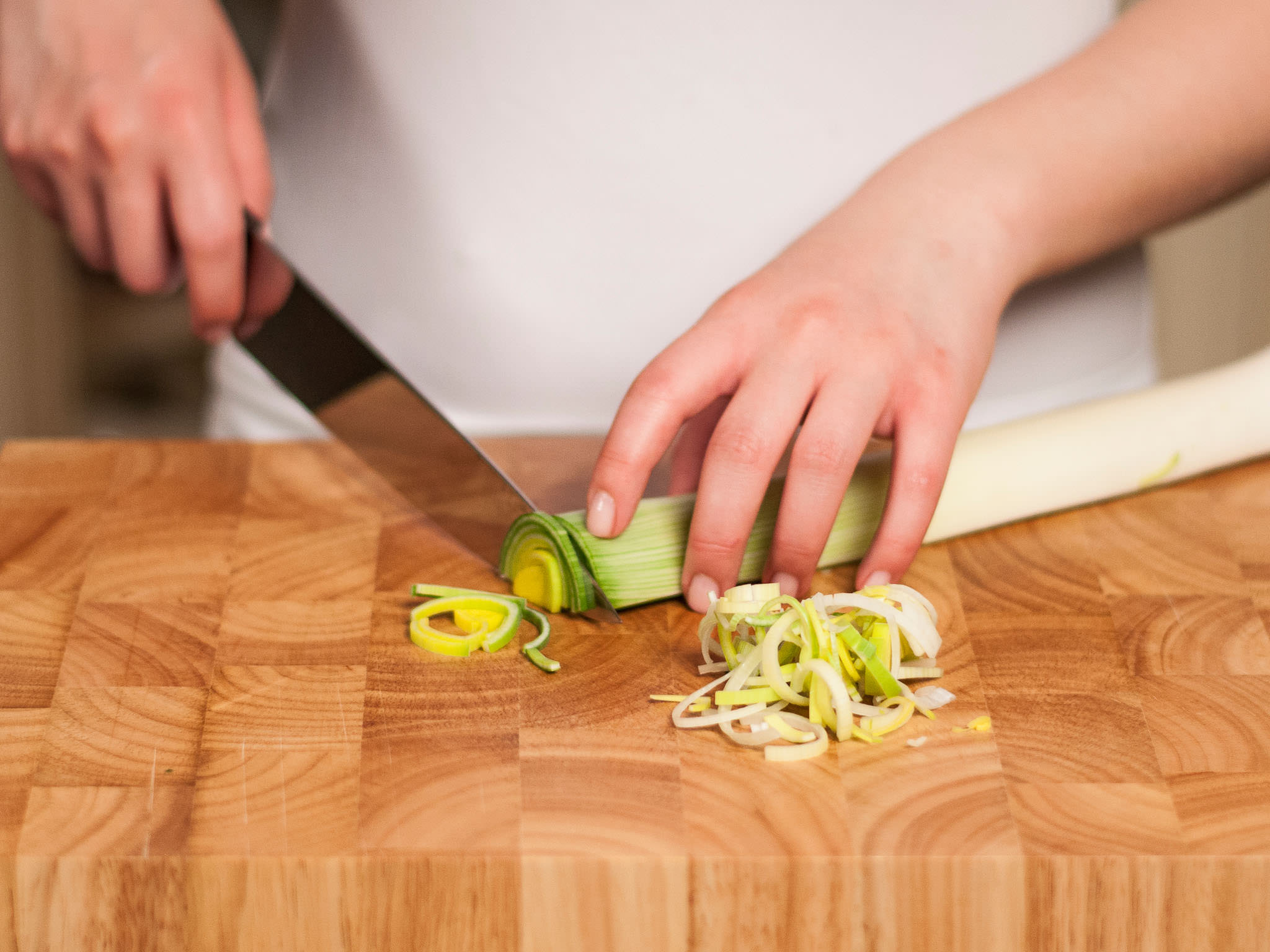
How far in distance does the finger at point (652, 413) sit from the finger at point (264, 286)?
40cm

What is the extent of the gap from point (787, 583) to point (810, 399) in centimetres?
16

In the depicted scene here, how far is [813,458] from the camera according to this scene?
1064 mm

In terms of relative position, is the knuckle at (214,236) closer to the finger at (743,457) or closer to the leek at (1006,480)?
the leek at (1006,480)

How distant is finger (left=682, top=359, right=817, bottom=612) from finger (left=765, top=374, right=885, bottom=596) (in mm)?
15

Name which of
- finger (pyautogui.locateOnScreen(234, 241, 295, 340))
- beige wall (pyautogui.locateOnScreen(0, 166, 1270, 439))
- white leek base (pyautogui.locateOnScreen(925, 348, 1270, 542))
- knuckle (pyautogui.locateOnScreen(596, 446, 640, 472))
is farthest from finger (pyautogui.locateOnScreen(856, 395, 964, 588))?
beige wall (pyautogui.locateOnScreen(0, 166, 1270, 439))

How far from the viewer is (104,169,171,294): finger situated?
4.04ft

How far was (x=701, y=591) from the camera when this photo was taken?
1.11 m

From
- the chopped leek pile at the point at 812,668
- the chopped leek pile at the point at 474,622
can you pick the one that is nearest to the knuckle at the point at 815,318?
the chopped leek pile at the point at 812,668

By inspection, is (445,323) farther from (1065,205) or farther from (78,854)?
(78,854)

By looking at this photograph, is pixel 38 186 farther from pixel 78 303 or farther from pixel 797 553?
pixel 78 303

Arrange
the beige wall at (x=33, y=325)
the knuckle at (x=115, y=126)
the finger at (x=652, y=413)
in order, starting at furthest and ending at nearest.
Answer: the beige wall at (x=33, y=325) < the knuckle at (x=115, y=126) < the finger at (x=652, y=413)

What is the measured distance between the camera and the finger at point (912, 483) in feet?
3.59

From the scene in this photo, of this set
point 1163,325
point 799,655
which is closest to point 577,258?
point 799,655

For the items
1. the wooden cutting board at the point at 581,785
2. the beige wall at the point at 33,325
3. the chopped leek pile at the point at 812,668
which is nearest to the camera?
the wooden cutting board at the point at 581,785
